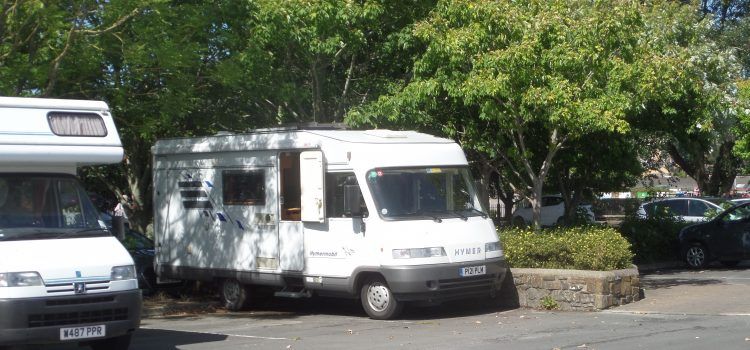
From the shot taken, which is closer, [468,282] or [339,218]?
[468,282]

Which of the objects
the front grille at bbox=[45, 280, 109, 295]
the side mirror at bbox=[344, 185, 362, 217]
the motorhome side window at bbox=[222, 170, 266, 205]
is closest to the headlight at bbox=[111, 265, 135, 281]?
the front grille at bbox=[45, 280, 109, 295]

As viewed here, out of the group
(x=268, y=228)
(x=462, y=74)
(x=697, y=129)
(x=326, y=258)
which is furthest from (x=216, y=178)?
(x=697, y=129)

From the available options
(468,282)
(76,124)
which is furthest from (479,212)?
(76,124)

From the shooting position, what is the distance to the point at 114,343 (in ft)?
35.6

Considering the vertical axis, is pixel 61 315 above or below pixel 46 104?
below

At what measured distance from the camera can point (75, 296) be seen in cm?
986

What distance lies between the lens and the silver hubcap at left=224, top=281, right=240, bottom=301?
16.0 meters

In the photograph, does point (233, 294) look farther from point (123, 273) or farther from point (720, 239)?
point (720, 239)

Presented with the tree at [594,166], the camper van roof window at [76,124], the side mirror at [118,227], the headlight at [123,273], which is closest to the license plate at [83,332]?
the headlight at [123,273]

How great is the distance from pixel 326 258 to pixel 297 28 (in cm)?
495

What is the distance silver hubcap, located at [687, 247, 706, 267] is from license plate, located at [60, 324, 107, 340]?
48.6 ft

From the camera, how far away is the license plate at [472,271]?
1377 cm

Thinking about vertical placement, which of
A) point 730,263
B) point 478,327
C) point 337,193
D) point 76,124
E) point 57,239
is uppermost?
point 76,124

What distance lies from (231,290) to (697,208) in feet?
48.1
